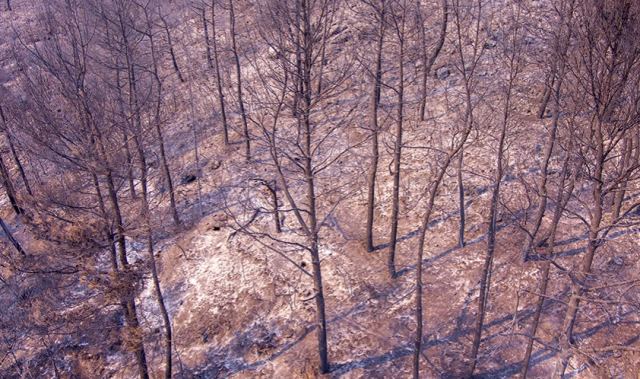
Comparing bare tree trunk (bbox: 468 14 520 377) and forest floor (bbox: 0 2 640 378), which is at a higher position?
bare tree trunk (bbox: 468 14 520 377)

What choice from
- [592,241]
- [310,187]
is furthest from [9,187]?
[592,241]

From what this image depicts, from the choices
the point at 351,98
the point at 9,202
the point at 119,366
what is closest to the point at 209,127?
the point at 351,98

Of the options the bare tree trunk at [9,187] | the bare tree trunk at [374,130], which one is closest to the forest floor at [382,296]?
the bare tree trunk at [374,130]

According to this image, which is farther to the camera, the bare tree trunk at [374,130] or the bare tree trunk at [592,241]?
the bare tree trunk at [374,130]

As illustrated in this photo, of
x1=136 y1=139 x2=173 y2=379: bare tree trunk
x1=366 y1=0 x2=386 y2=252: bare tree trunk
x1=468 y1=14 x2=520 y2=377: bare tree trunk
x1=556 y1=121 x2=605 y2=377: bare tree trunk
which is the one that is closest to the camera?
x1=556 y1=121 x2=605 y2=377: bare tree trunk

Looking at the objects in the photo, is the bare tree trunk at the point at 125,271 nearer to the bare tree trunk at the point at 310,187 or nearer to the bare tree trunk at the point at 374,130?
the bare tree trunk at the point at 310,187

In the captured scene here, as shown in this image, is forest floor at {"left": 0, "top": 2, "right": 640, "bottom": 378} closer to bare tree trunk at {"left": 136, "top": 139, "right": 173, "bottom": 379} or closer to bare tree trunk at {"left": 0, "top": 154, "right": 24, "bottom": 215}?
bare tree trunk at {"left": 136, "top": 139, "right": 173, "bottom": 379}

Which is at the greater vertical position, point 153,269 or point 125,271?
point 125,271

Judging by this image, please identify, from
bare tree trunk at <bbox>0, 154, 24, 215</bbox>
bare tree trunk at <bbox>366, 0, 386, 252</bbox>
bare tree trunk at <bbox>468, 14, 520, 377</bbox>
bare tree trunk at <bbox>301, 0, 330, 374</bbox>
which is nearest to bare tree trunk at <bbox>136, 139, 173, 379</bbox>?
bare tree trunk at <bbox>301, 0, 330, 374</bbox>

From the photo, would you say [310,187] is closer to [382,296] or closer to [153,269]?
[153,269]

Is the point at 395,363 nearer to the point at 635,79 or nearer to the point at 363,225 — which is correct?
the point at 363,225

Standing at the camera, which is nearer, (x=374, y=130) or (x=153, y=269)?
(x=153, y=269)
